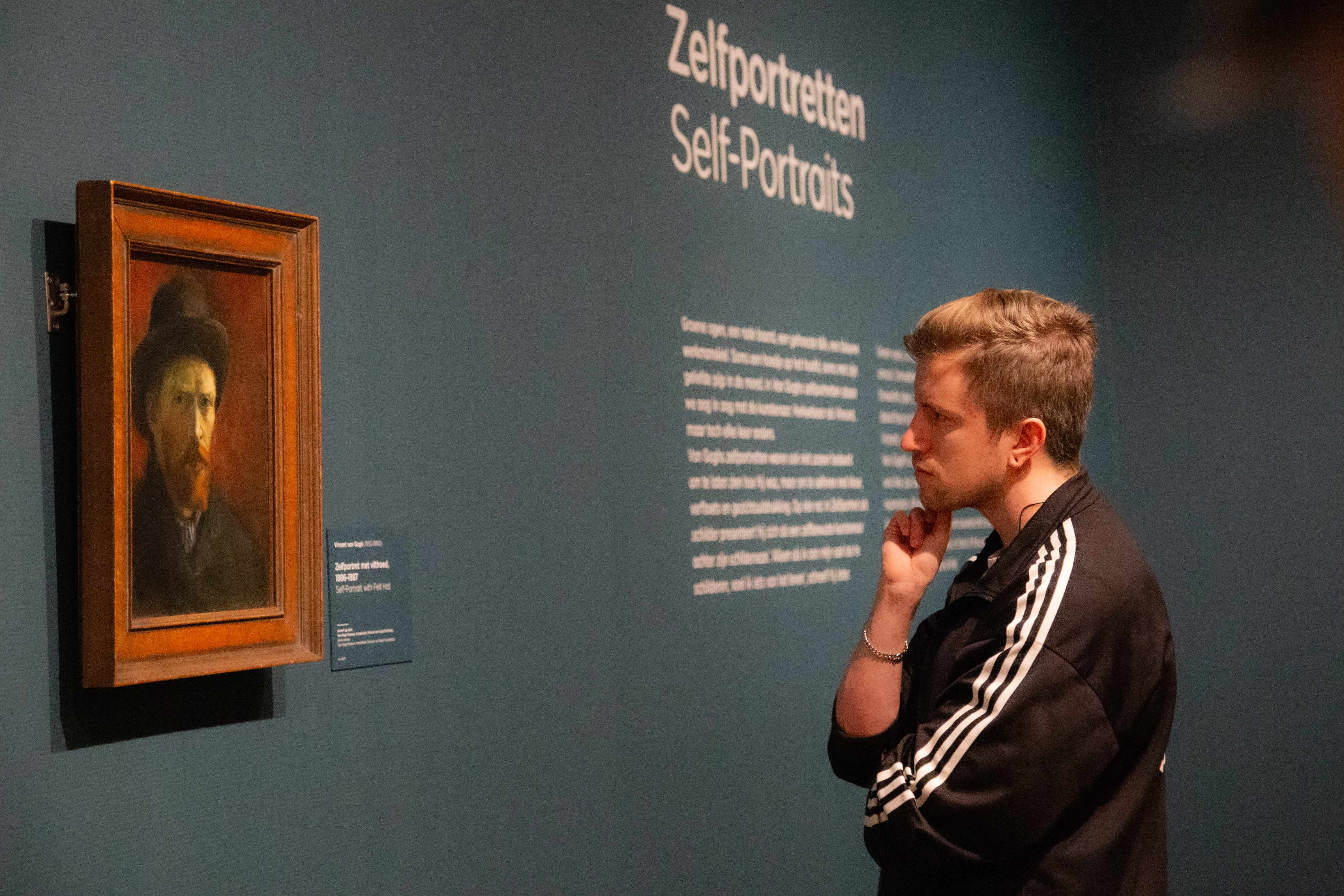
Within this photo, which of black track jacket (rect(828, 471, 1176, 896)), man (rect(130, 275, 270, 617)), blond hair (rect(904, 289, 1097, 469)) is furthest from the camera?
blond hair (rect(904, 289, 1097, 469))

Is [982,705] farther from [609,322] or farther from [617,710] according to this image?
[609,322]

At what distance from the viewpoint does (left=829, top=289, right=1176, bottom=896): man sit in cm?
167

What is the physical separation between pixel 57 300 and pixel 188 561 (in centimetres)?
44

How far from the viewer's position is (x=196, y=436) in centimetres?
184

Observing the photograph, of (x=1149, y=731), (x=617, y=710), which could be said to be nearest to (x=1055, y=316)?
(x=1149, y=731)

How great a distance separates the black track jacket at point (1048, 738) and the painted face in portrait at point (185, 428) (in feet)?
3.76

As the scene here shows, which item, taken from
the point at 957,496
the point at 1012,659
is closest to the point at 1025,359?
the point at 957,496

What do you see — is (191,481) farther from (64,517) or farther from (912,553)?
(912,553)

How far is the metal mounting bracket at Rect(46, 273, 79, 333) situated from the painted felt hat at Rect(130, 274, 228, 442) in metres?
0.12

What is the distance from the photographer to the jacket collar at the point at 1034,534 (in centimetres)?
183

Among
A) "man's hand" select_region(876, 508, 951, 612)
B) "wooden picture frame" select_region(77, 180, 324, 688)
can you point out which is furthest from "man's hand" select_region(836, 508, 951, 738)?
"wooden picture frame" select_region(77, 180, 324, 688)

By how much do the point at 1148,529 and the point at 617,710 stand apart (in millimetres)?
2934

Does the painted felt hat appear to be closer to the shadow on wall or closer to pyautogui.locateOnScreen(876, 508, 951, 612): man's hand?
the shadow on wall

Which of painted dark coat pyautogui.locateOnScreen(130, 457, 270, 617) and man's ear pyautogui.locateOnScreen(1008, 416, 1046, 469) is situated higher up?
man's ear pyautogui.locateOnScreen(1008, 416, 1046, 469)
